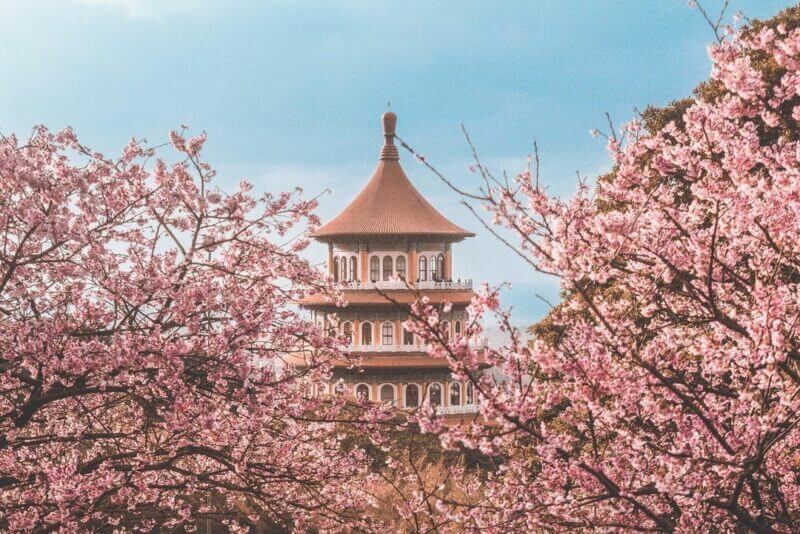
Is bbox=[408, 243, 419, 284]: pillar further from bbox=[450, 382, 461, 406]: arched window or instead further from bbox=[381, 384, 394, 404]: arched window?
bbox=[450, 382, 461, 406]: arched window

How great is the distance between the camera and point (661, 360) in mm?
7117

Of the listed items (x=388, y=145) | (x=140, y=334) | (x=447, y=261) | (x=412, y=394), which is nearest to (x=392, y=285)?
(x=447, y=261)

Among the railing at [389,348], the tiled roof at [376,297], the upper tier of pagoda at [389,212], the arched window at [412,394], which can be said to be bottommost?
the arched window at [412,394]

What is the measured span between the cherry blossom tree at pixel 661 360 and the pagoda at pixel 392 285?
3272cm

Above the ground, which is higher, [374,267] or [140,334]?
[374,267]

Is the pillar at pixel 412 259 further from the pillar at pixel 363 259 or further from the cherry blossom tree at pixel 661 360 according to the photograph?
the cherry blossom tree at pixel 661 360

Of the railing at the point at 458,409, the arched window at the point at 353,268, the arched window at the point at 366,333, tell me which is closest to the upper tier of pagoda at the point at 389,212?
the arched window at the point at 353,268

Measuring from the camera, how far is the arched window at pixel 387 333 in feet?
139

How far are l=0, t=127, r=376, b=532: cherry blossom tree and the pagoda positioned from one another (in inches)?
1234

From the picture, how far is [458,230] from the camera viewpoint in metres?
43.0

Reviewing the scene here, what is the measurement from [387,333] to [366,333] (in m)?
1.02

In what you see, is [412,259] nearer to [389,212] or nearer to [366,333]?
[389,212]

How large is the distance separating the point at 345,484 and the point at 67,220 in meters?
4.23

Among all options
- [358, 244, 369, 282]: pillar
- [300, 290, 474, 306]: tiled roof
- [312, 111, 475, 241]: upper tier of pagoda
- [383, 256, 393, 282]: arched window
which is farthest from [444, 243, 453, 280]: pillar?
[358, 244, 369, 282]: pillar
